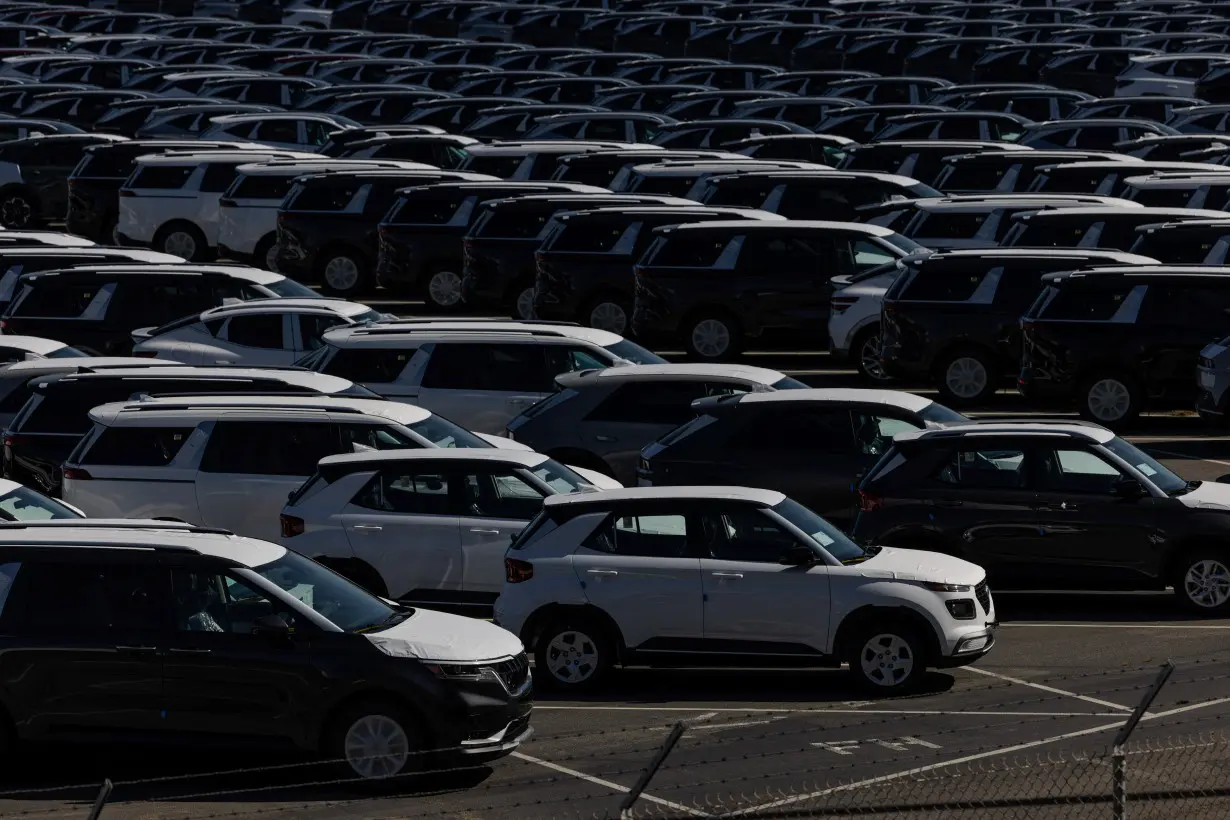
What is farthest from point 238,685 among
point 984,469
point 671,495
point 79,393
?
point 79,393

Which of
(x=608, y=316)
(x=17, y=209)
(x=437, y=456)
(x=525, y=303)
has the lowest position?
(x=437, y=456)

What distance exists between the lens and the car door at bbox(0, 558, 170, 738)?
40.1 ft

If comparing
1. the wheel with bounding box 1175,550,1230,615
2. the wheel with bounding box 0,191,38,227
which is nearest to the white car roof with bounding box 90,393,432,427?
the wheel with bounding box 1175,550,1230,615

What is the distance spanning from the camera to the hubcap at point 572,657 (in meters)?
14.7

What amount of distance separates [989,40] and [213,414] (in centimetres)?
3266

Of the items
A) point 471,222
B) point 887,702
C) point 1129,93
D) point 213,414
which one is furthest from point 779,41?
point 887,702

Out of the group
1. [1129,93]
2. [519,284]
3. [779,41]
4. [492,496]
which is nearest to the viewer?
[492,496]

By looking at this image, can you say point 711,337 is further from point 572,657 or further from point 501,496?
point 572,657

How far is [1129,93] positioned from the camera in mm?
43531

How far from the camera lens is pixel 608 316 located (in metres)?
28.2

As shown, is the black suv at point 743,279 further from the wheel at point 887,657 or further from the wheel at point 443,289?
the wheel at point 887,657

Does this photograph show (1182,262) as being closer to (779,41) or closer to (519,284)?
(519,284)

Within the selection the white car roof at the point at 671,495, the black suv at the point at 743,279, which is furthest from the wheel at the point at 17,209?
the white car roof at the point at 671,495

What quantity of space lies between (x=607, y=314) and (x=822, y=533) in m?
13.5
